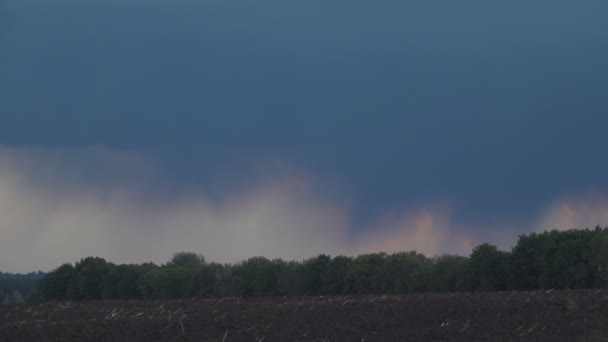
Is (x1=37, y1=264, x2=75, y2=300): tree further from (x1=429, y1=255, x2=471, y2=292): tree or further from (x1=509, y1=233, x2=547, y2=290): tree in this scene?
(x1=509, y1=233, x2=547, y2=290): tree

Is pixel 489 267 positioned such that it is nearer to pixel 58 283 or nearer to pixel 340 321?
pixel 340 321

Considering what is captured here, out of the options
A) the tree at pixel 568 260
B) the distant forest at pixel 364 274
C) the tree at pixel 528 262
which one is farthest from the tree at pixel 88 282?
the tree at pixel 568 260

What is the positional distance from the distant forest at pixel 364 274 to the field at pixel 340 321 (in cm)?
1864

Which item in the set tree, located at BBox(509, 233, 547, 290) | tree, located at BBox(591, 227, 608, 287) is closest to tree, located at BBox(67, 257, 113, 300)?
tree, located at BBox(509, 233, 547, 290)

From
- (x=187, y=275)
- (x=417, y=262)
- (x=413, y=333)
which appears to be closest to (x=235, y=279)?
(x=187, y=275)

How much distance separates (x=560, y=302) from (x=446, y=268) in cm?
2655

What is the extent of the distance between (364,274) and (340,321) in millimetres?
32166

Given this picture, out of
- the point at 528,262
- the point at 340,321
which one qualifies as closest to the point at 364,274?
the point at 528,262

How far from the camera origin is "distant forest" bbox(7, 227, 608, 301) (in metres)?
47.4

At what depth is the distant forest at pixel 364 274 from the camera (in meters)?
47.4

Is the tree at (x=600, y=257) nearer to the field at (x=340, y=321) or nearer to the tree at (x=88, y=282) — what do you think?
the field at (x=340, y=321)

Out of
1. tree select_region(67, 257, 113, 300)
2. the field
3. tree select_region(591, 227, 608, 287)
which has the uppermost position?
tree select_region(67, 257, 113, 300)

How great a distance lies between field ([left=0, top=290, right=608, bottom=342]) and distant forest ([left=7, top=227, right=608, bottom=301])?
18643 mm

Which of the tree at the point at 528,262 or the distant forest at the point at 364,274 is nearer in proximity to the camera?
the distant forest at the point at 364,274
